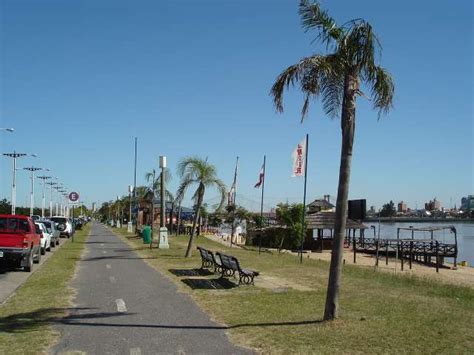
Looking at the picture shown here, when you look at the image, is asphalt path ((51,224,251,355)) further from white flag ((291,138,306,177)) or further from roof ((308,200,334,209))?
roof ((308,200,334,209))

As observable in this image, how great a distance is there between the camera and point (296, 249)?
148 feet

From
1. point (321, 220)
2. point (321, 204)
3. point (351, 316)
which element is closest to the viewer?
point (351, 316)

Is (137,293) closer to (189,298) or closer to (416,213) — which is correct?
(189,298)

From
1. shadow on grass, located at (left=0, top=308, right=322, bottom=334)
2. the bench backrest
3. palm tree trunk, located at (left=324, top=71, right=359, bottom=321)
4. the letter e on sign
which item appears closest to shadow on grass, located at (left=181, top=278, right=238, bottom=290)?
the bench backrest

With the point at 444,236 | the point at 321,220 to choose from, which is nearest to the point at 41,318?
the point at 321,220

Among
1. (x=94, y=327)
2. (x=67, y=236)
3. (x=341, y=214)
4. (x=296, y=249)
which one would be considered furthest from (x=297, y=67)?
(x=67, y=236)

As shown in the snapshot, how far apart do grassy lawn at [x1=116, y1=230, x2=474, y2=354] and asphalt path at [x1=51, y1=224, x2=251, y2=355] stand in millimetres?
404

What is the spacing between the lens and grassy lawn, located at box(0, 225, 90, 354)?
27.0ft

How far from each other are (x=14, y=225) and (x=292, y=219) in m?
26.8

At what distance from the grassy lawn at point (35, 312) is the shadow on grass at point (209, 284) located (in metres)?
3.04

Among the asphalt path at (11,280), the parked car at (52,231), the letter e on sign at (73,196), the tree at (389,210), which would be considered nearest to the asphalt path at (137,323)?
the asphalt path at (11,280)

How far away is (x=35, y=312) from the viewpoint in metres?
10.8

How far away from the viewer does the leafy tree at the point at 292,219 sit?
4356cm

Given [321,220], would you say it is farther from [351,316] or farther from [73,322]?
[73,322]
